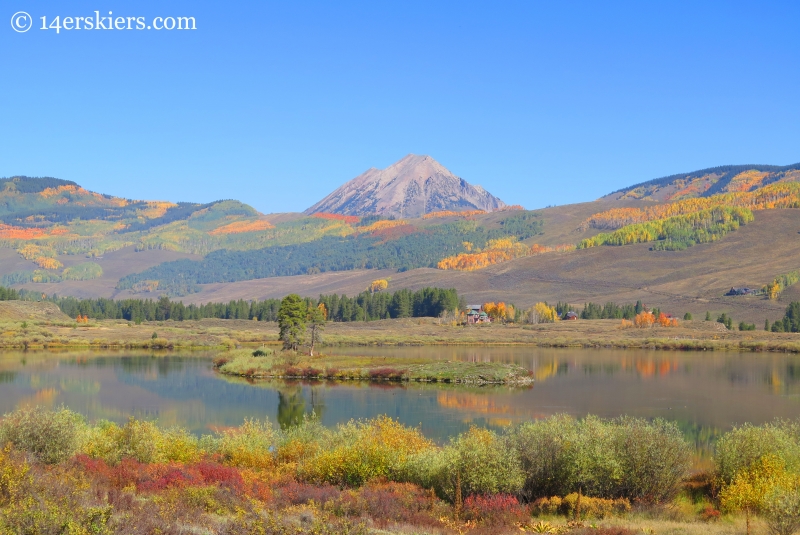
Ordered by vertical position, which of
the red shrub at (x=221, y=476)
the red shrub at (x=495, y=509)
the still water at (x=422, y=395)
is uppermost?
the red shrub at (x=221, y=476)

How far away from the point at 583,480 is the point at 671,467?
262 centimetres

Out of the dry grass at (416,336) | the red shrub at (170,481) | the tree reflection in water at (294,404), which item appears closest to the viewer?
the red shrub at (170,481)

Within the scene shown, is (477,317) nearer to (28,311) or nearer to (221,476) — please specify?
(28,311)

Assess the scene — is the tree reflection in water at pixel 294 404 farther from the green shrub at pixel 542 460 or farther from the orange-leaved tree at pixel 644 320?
the orange-leaved tree at pixel 644 320

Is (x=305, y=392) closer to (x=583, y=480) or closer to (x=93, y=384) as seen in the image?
(x=93, y=384)

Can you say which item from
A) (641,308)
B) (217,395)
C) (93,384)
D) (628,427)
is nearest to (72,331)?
(93,384)

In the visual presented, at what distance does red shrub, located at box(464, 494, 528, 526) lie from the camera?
18.9 meters

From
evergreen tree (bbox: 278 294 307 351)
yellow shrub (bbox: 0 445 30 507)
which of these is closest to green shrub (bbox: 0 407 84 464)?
yellow shrub (bbox: 0 445 30 507)

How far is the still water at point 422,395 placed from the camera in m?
40.9

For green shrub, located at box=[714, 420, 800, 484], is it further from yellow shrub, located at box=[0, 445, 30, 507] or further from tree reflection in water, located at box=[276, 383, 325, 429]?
tree reflection in water, located at box=[276, 383, 325, 429]

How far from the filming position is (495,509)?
19516 mm

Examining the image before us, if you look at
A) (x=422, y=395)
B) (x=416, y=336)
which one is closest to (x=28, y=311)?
(x=416, y=336)

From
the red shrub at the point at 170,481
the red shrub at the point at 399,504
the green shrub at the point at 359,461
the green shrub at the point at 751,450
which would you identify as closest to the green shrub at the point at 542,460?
the red shrub at the point at 399,504

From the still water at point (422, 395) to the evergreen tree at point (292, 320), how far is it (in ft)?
25.3
